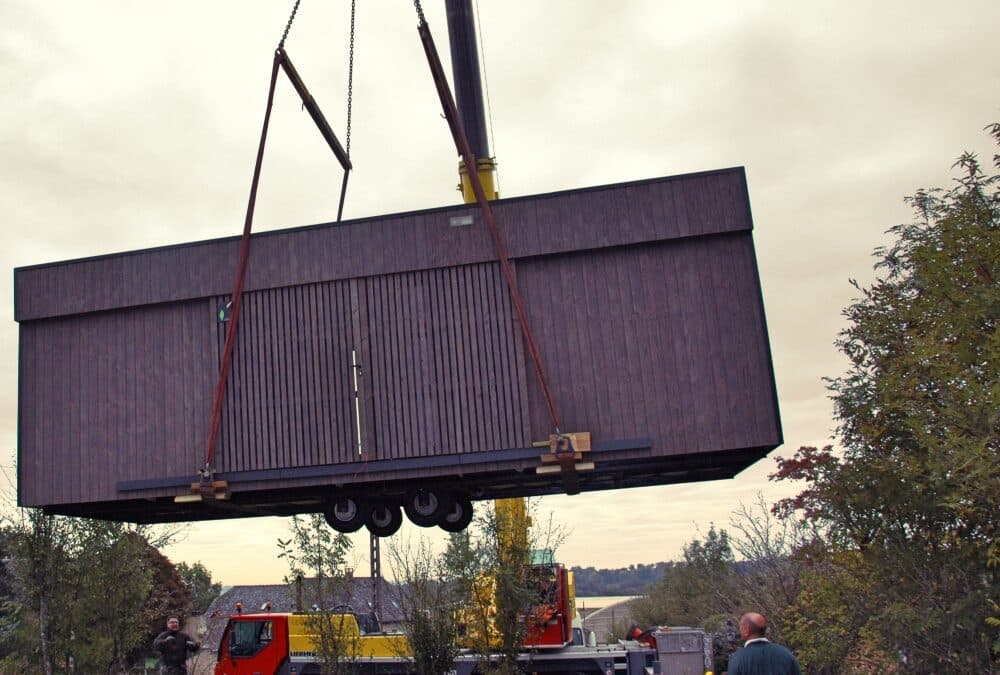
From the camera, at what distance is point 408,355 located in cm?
1502

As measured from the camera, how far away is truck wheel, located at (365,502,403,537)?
1631cm

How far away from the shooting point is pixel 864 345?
17.1 m

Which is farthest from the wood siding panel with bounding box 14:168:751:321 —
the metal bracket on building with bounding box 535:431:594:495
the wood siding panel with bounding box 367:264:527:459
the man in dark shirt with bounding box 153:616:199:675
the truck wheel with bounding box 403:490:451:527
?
the man in dark shirt with bounding box 153:616:199:675

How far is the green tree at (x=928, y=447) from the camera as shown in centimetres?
Result: 1342

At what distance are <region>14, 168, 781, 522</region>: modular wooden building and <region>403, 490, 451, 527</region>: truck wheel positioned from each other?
0.74 feet

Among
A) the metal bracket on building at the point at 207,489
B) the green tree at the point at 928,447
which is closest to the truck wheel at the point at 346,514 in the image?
the metal bracket on building at the point at 207,489

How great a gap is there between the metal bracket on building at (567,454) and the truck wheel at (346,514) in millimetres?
3482

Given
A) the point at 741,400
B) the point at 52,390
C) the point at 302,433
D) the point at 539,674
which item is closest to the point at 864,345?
the point at 741,400

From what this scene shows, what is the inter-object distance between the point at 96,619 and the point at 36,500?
25.6 ft

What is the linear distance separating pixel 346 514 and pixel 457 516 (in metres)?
1.80

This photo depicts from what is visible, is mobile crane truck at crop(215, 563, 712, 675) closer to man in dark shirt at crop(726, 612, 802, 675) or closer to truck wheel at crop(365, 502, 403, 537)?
truck wheel at crop(365, 502, 403, 537)

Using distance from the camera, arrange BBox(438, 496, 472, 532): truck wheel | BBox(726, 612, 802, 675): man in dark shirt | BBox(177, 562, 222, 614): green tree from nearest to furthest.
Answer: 1. BBox(726, 612, 802, 675): man in dark shirt
2. BBox(438, 496, 472, 532): truck wheel
3. BBox(177, 562, 222, 614): green tree

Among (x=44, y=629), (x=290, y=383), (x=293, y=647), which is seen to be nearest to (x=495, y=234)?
(x=290, y=383)

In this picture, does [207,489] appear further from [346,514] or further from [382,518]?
[382,518]
